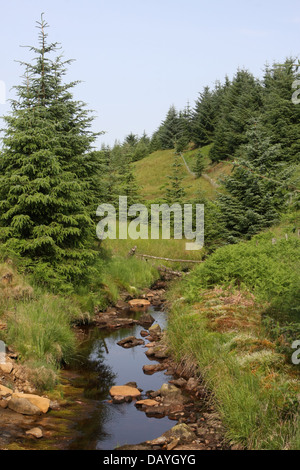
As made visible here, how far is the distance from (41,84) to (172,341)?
11.4 metres

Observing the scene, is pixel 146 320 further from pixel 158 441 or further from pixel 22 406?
pixel 158 441

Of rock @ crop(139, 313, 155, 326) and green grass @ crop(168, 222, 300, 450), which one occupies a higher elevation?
green grass @ crop(168, 222, 300, 450)

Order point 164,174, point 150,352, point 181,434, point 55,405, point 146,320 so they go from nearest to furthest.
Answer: point 181,434, point 55,405, point 150,352, point 146,320, point 164,174

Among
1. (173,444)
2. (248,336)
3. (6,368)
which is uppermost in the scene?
(248,336)

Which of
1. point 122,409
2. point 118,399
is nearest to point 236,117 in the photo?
point 118,399

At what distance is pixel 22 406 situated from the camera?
724 centimetres

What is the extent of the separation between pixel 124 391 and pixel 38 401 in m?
2.03

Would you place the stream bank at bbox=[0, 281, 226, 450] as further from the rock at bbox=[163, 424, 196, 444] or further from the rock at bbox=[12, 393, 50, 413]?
the rock at bbox=[12, 393, 50, 413]

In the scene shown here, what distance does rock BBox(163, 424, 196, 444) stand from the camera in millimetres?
6730

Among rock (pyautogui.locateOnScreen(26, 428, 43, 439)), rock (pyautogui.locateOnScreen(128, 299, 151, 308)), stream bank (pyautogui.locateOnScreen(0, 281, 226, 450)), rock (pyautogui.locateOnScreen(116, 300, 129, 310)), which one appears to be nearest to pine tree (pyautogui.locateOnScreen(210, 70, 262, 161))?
rock (pyautogui.locateOnScreen(128, 299, 151, 308))

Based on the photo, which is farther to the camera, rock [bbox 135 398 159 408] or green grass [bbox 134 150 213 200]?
green grass [bbox 134 150 213 200]

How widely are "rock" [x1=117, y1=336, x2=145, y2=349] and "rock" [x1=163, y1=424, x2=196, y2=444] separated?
5204 mm

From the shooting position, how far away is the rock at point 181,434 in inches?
265
